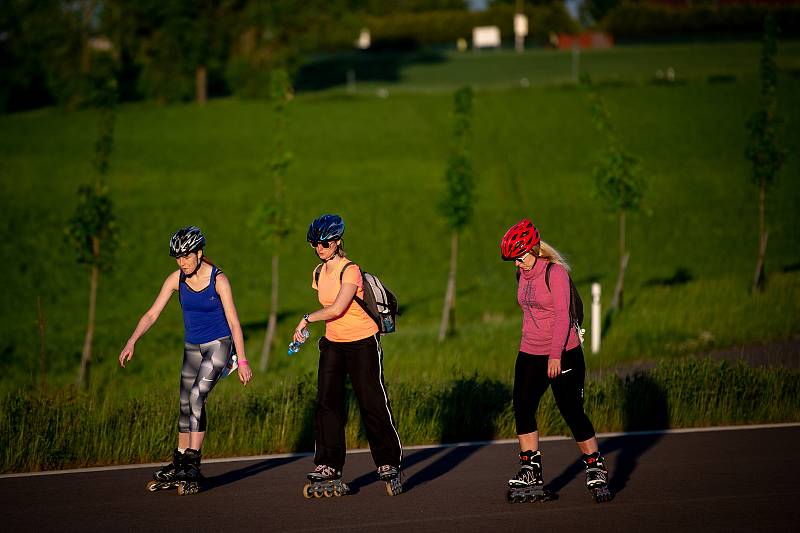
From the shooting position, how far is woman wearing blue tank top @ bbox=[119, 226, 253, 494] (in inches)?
373

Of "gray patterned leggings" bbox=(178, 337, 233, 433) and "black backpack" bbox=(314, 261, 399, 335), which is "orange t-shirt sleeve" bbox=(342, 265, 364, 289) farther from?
"gray patterned leggings" bbox=(178, 337, 233, 433)

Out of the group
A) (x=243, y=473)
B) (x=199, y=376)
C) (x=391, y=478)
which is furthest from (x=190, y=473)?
(x=391, y=478)

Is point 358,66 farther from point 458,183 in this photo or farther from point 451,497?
point 451,497

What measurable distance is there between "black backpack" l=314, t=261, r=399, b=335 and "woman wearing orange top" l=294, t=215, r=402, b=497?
0.04 m

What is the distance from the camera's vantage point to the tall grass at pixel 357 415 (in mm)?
10992

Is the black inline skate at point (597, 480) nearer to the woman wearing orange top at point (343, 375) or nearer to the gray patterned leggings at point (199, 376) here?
the woman wearing orange top at point (343, 375)

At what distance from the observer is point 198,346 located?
9625mm

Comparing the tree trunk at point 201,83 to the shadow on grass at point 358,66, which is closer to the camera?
the tree trunk at point 201,83

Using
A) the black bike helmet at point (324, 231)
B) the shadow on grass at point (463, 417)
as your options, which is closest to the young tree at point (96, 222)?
the shadow on grass at point (463, 417)

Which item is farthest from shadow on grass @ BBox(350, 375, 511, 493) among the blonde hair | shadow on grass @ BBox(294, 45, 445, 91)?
shadow on grass @ BBox(294, 45, 445, 91)

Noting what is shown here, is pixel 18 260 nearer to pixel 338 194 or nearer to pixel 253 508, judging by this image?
pixel 338 194

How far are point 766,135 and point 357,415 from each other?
17749mm

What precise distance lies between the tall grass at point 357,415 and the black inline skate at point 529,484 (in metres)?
2.71

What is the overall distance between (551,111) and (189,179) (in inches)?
710
